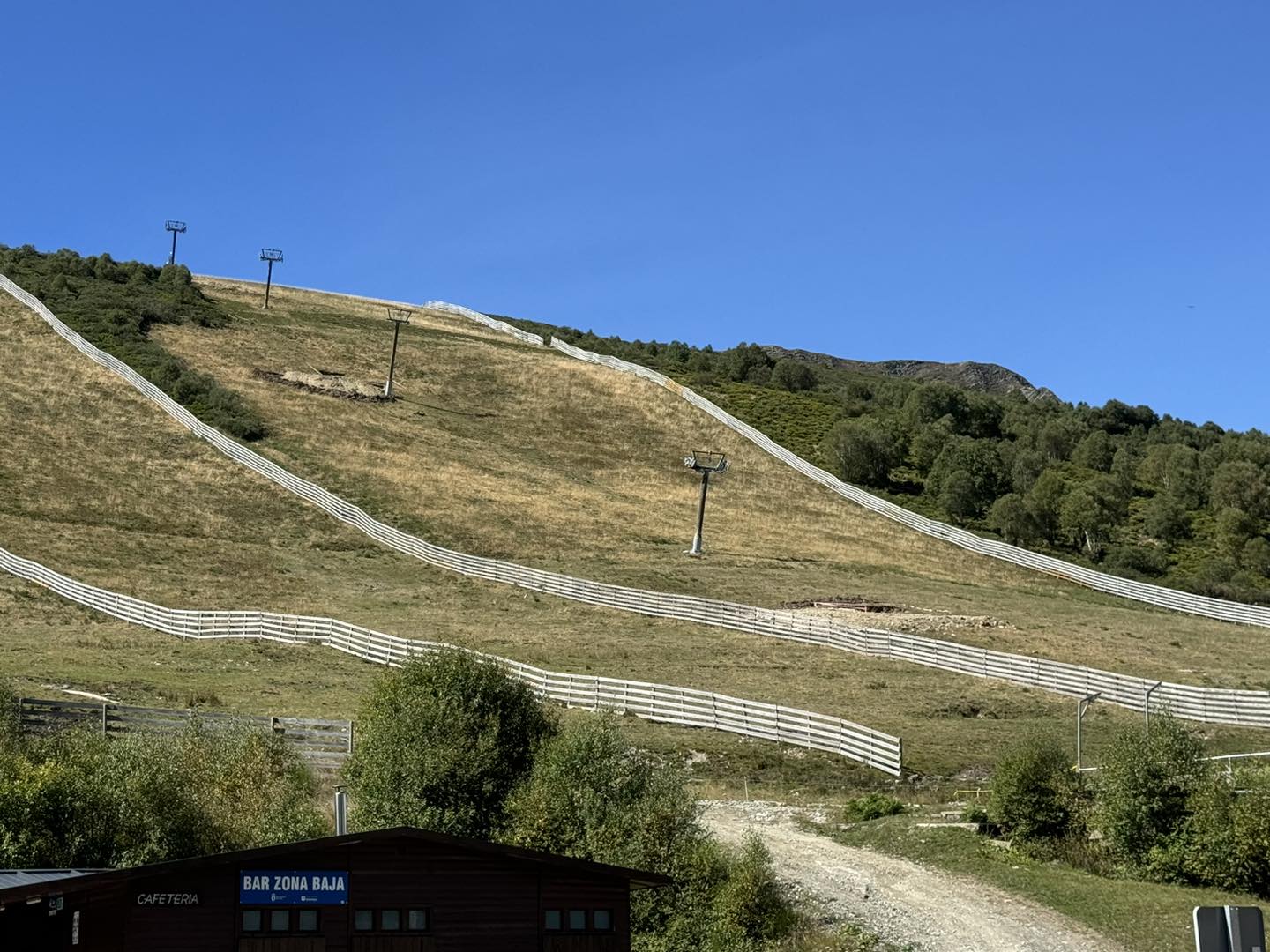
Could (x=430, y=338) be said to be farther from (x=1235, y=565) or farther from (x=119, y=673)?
(x=119, y=673)

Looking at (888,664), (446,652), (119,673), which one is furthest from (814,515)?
(446,652)

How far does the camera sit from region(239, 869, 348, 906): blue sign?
70.2ft

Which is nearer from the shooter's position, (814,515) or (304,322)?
(814,515)

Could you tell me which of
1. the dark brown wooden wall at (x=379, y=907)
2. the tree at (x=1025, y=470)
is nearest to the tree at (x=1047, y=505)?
the tree at (x=1025, y=470)

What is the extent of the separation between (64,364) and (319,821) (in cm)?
9011

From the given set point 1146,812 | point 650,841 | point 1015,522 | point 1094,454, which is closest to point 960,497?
point 1015,522

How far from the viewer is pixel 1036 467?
112 metres

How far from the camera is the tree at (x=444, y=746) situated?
113 feet

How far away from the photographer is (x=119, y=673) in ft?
171

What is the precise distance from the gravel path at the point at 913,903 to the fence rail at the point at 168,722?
11020 millimetres

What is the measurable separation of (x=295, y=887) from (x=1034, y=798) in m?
18.6

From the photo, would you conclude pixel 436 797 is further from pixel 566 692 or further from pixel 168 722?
pixel 566 692

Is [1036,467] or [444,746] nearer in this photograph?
[444,746]

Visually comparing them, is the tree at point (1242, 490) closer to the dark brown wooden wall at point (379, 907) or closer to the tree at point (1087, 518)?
the tree at point (1087, 518)
